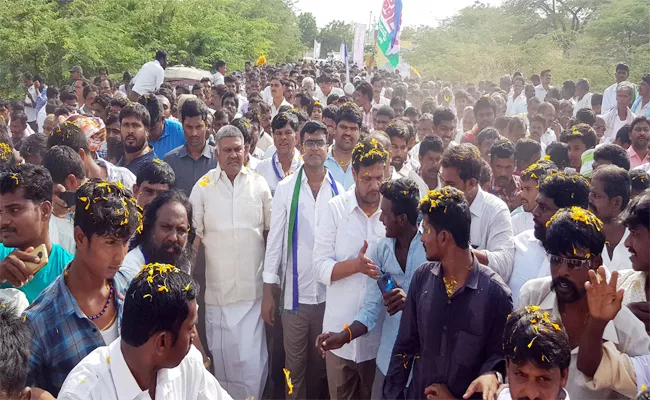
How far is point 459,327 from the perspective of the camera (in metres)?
2.95

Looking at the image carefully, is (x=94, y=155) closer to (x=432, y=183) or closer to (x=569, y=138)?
(x=432, y=183)

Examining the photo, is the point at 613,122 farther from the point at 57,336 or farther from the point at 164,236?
the point at 57,336

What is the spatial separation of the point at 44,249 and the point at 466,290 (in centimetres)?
209

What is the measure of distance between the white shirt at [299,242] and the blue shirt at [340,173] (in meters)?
0.65

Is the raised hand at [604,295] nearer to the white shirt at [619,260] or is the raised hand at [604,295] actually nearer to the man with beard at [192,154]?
the white shirt at [619,260]

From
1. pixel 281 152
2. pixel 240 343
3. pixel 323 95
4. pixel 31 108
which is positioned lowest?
pixel 240 343

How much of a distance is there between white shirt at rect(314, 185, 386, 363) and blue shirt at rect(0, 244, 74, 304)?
1665 millimetres

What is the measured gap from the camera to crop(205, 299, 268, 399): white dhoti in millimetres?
4965

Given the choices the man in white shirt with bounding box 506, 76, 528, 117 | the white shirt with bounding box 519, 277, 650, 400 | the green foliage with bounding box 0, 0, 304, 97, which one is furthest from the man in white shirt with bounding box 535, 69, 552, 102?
the white shirt with bounding box 519, 277, 650, 400

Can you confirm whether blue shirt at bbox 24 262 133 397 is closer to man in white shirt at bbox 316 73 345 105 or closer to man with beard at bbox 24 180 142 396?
man with beard at bbox 24 180 142 396

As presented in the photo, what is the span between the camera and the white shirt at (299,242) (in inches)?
189

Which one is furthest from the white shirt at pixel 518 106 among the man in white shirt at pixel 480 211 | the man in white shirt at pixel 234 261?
the man in white shirt at pixel 480 211

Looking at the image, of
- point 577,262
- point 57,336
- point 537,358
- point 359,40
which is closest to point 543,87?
point 359,40

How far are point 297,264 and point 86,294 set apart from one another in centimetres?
221
